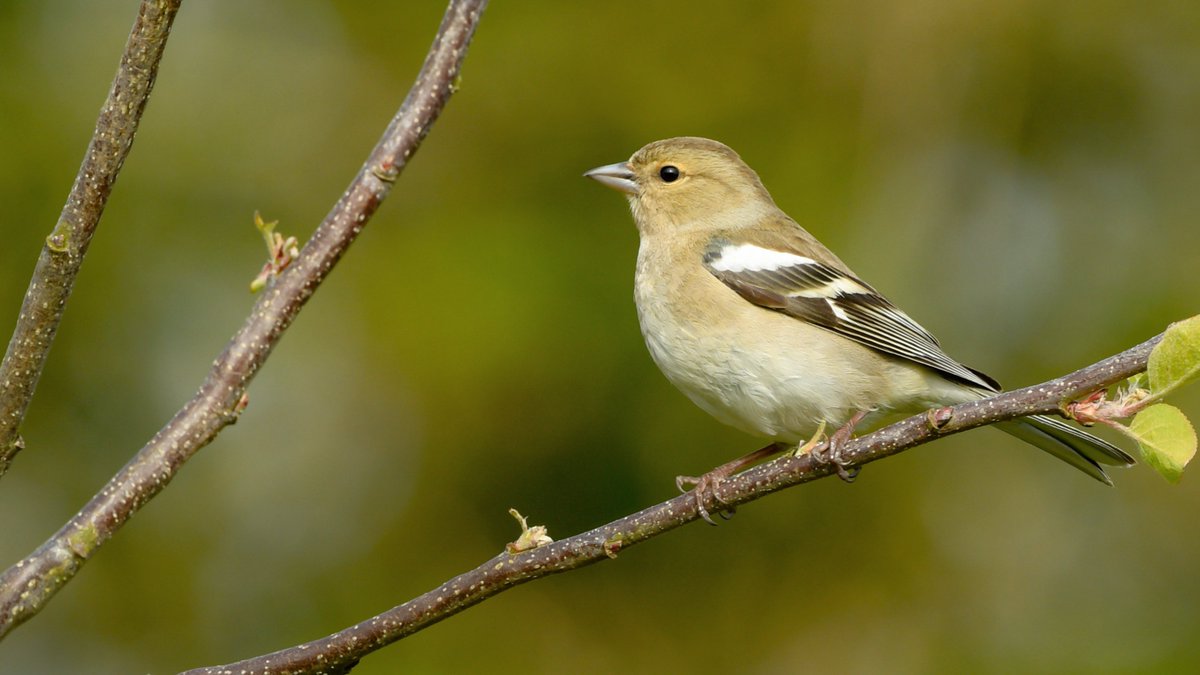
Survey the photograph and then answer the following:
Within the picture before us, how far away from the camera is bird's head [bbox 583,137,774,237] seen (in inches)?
233

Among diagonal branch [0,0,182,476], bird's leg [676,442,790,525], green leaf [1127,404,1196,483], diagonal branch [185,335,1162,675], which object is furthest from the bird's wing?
diagonal branch [0,0,182,476]

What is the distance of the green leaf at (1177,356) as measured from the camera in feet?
8.16

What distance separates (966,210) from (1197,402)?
1.83 metres

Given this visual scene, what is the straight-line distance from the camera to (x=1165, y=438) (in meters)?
2.59

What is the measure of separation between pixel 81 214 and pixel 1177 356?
226 cm

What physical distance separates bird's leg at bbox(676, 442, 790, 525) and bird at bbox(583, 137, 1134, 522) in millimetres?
12

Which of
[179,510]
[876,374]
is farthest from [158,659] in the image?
[876,374]

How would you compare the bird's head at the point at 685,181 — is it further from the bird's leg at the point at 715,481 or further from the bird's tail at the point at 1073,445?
the bird's tail at the point at 1073,445

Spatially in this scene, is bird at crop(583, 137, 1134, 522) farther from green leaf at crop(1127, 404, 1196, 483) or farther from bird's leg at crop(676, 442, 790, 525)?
green leaf at crop(1127, 404, 1196, 483)

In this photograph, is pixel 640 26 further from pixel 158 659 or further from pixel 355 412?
pixel 158 659

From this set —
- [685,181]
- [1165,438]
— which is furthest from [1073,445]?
[685,181]

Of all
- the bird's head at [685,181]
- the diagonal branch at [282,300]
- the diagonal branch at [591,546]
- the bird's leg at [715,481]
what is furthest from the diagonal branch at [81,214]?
the bird's head at [685,181]

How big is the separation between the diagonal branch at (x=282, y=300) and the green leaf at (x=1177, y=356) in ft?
5.22

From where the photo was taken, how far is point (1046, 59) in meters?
8.37
